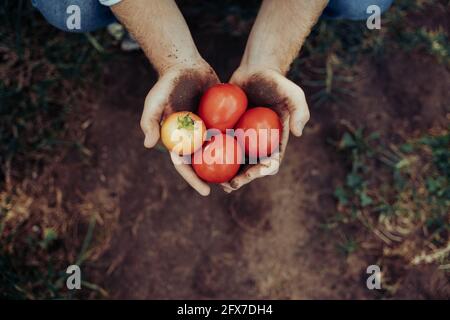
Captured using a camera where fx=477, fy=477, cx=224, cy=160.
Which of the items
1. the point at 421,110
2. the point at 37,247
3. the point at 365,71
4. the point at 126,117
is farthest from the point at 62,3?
the point at 421,110

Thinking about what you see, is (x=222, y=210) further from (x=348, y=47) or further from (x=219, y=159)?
(x=348, y=47)

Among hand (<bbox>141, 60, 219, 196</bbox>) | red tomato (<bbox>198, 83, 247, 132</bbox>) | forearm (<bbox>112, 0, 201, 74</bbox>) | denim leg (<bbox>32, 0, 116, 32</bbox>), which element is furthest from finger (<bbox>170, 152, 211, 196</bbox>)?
denim leg (<bbox>32, 0, 116, 32</bbox>)

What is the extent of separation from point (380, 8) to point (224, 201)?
1627mm

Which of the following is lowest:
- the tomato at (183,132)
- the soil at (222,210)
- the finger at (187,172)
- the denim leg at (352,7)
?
the soil at (222,210)

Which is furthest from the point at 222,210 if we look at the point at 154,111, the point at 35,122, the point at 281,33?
the point at 35,122

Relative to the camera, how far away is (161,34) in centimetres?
283

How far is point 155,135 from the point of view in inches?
101

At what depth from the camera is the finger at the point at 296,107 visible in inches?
101

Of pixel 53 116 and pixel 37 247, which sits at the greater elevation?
pixel 53 116

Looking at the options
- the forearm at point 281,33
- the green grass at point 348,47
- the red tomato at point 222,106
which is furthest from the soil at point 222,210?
the red tomato at point 222,106

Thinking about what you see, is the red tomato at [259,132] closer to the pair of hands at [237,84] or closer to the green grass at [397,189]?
the pair of hands at [237,84]

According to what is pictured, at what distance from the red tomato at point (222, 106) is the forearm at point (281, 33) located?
339 mm

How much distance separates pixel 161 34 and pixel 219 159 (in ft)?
2.86
